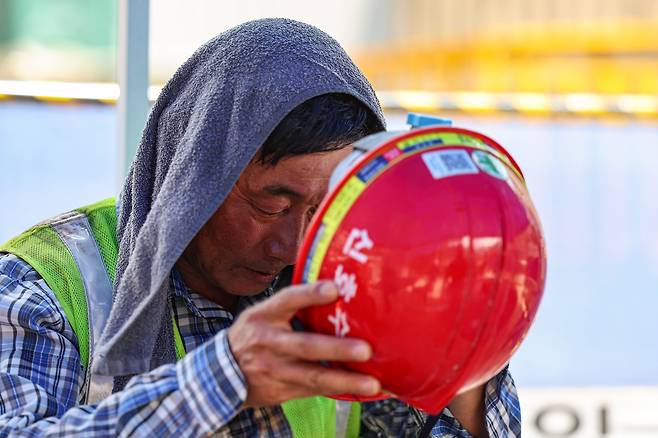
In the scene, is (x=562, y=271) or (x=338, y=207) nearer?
(x=338, y=207)

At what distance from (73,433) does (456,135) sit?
0.53m

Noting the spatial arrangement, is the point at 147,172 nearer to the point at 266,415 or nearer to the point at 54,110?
the point at 266,415

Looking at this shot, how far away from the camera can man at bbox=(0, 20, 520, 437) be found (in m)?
1.30

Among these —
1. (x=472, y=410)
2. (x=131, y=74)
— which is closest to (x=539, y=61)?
(x=131, y=74)

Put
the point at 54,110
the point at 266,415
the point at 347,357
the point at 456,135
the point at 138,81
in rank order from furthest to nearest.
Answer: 1. the point at 54,110
2. the point at 138,81
3. the point at 266,415
4. the point at 456,135
5. the point at 347,357

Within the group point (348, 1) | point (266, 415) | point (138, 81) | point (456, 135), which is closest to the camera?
point (456, 135)

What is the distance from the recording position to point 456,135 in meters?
1.11

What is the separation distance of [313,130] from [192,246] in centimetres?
26

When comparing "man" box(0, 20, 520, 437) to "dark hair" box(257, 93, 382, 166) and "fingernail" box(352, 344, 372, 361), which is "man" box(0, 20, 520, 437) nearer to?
"dark hair" box(257, 93, 382, 166)

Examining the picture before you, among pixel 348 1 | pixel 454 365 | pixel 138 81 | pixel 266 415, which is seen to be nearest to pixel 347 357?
pixel 454 365

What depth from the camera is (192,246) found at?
1.51 meters

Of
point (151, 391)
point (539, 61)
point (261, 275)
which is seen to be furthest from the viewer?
point (539, 61)

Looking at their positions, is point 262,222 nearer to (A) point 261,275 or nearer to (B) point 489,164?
(A) point 261,275

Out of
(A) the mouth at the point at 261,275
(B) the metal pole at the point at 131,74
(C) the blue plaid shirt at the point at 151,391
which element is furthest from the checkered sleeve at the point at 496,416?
(B) the metal pole at the point at 131,74
